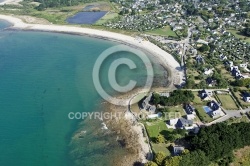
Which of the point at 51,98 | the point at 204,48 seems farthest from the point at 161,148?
the point at 204,48

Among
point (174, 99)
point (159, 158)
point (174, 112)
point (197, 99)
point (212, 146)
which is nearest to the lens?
point (159, 158)

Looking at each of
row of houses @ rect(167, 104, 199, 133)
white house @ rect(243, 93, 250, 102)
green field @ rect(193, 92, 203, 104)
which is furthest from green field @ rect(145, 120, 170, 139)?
white house @ rect(243, 93, 250, 102)

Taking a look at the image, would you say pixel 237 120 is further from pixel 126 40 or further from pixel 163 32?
pixel 163 32

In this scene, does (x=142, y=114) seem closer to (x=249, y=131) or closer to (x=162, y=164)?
(x=162, y=164)

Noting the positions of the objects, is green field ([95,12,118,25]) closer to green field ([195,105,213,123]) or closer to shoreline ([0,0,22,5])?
shoreline ([0,0,22,5])

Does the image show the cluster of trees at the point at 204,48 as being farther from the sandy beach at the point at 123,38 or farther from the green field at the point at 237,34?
the green field at the point at 237,34

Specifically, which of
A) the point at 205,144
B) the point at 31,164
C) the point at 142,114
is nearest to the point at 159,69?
the point at 142,114
